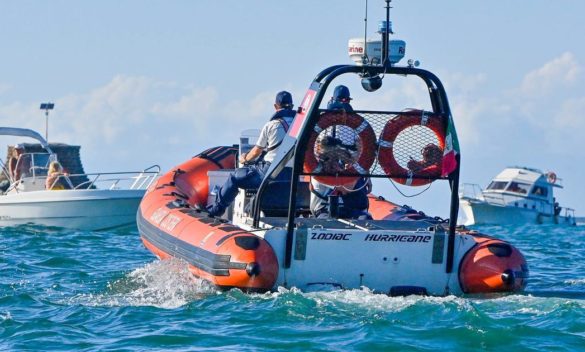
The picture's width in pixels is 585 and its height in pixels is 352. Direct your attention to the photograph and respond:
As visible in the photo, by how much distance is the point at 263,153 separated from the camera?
14.0m

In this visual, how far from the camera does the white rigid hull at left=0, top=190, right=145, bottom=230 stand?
21766 millimetres

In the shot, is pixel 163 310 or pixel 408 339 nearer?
pixel 408 339

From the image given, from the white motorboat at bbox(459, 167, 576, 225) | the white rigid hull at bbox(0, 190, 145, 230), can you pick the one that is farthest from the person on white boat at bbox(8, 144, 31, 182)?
the white motorboat at bbox(459, 167, 576, 225)

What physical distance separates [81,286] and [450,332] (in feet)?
15.1

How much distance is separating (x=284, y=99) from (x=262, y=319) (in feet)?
12.7

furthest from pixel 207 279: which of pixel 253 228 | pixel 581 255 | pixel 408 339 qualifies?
pixel 581 255

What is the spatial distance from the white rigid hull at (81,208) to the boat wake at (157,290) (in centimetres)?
828

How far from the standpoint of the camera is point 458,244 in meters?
11.8

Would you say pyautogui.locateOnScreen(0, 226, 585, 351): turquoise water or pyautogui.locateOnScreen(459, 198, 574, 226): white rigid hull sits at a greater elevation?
pyautogui.locateOnScreen(0, 226, 585, 351): turquoise water

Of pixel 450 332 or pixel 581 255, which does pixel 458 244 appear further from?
pixel 581 255

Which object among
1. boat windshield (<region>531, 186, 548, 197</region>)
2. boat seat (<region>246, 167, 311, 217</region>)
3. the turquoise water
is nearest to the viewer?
the turquoise water

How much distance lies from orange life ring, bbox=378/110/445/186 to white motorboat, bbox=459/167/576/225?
115ft

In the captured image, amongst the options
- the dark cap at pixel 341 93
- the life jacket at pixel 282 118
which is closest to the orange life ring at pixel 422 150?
the dark cap at pixel 341 93

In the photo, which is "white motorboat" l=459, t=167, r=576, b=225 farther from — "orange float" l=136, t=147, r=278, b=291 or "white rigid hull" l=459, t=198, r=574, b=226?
"orange float" l=136, t=147, r=278, b=291
